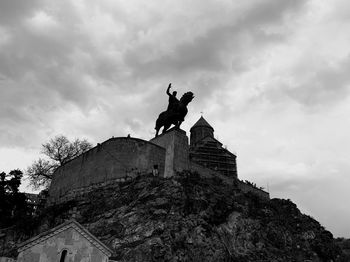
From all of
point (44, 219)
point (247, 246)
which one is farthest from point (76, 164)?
point (247, 246)

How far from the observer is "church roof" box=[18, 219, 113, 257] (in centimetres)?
1334

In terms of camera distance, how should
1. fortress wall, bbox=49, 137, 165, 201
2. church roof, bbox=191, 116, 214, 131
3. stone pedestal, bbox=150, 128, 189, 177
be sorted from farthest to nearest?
church roof, bbox=191, 116, 214, 131 → fortress wall, bbox=49, 137, 165, 201 → stone pedestal, bbox=150, 128, 189, 177

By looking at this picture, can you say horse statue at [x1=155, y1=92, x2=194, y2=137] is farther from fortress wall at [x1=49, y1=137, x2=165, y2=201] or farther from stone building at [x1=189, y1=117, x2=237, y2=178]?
stone building at [x1=189, y1=117, x2=237, y2=178]

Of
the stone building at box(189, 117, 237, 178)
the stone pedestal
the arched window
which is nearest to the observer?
the arched window

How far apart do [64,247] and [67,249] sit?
15 centimetres

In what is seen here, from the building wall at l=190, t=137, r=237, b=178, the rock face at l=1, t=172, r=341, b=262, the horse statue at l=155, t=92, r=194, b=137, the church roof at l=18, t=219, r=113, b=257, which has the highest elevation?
the building wall at l=190, t=137, r=237, b=178

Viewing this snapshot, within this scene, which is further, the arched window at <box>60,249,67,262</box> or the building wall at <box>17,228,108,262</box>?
the arched window at <box>60,249,67,262</box>

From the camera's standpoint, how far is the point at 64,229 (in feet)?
45.6

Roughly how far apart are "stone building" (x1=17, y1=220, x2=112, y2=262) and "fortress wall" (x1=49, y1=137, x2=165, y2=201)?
42.2 feet

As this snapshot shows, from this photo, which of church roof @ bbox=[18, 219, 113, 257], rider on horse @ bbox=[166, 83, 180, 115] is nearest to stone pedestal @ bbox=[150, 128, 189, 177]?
rider on horse @ bbox=[166, 83, 180, 115]

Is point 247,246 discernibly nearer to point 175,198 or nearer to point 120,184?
point 175,198

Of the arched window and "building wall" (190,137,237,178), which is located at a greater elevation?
"building wall" (190,137,237,178)

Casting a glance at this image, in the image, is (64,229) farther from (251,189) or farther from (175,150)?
(251,189)

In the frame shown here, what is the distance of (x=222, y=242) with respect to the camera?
21.5m
